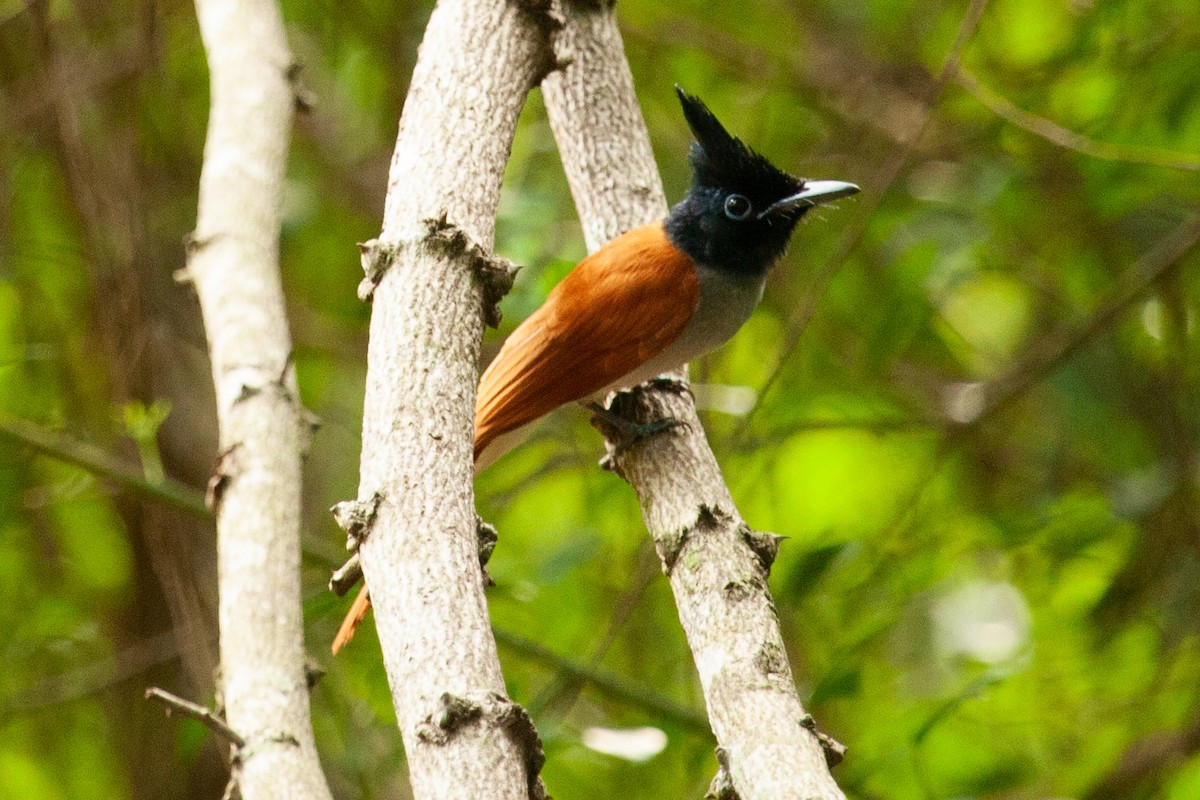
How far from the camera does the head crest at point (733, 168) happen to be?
11.7 ft

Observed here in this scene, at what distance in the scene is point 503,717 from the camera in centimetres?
156

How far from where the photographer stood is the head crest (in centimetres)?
355

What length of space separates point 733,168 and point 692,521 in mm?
1463

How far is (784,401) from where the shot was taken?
3.88 m

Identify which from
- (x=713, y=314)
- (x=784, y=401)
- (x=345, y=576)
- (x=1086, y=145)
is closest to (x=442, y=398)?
(x=345, y=576)

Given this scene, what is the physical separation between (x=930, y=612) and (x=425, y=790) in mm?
3830

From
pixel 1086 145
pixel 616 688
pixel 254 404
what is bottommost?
pixel 616 688

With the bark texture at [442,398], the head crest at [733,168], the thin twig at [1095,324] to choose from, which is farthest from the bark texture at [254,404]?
the thin twig at [1095,324]

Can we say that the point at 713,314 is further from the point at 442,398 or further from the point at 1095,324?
the point at 442,398

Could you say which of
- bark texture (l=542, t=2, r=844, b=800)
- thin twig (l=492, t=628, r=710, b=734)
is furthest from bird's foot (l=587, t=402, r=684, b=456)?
thin twig (l=492, t=628, r=710, b=734)

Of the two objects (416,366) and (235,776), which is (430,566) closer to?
(416,366)

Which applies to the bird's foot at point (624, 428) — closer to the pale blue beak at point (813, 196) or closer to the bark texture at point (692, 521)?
the bark texture at point (692, 521)

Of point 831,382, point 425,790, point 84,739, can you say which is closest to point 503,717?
point 425,790

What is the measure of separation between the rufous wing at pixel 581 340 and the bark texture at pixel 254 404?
1.95 ft
